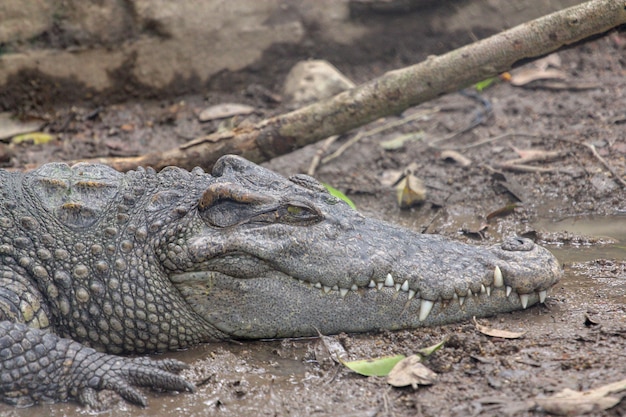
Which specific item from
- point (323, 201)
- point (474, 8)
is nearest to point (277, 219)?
point (323, 201)

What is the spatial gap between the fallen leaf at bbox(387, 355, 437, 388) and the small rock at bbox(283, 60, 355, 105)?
173 inches

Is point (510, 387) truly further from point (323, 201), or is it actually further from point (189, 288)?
point (189, 288)

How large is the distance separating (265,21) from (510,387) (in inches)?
215

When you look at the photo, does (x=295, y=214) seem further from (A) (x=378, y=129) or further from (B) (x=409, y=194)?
(A) (x=378, y=129)

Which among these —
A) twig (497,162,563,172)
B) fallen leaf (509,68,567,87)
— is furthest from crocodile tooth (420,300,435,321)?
fallen leaf (509,68,567,87)

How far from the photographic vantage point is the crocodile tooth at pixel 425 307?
3764 millimetres

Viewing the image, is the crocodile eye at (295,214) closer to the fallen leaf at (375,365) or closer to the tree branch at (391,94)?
the fallen leaf at (375,365)

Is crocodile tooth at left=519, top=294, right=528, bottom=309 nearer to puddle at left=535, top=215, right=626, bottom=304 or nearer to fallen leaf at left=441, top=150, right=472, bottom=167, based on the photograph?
puddle at left=535, top=215, right=626, bottom=304

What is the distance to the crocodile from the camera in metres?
3.73

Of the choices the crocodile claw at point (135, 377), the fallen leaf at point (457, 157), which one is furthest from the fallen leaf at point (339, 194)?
the crocodile claw at point (135, 377)

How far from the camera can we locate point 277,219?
381 cm

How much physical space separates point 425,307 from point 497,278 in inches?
15.7

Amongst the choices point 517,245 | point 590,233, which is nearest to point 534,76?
point 590,233

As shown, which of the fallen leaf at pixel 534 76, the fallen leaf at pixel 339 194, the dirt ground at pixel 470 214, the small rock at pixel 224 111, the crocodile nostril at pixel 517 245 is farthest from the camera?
the fallen leaf at pixel 534 76
